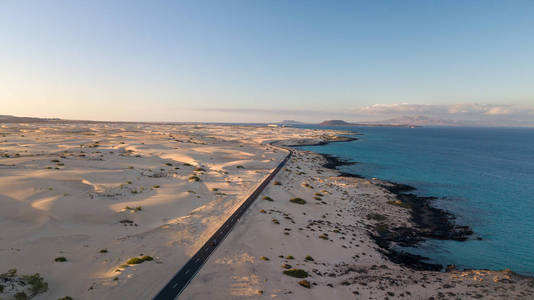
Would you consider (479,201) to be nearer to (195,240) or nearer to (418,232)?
(418,232)

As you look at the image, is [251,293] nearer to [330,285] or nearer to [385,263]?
[330,285]

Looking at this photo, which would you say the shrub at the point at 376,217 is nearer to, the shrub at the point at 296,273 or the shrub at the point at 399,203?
the shrub at the point at 399,203

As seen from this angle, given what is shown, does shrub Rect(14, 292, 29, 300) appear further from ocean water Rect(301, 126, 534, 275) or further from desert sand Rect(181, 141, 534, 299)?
ocean water Rect(301, 126, 534, 275)

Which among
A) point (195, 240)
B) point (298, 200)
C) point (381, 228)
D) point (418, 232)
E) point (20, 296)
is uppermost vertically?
point (20, 296)

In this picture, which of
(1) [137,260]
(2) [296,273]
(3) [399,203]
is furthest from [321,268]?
(3) [399,203]

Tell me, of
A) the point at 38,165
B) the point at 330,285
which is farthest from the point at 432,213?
the point at 38,165

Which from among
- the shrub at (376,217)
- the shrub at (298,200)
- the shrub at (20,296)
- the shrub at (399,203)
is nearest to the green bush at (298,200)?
the shrub at (298,200)

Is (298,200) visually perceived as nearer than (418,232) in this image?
No
